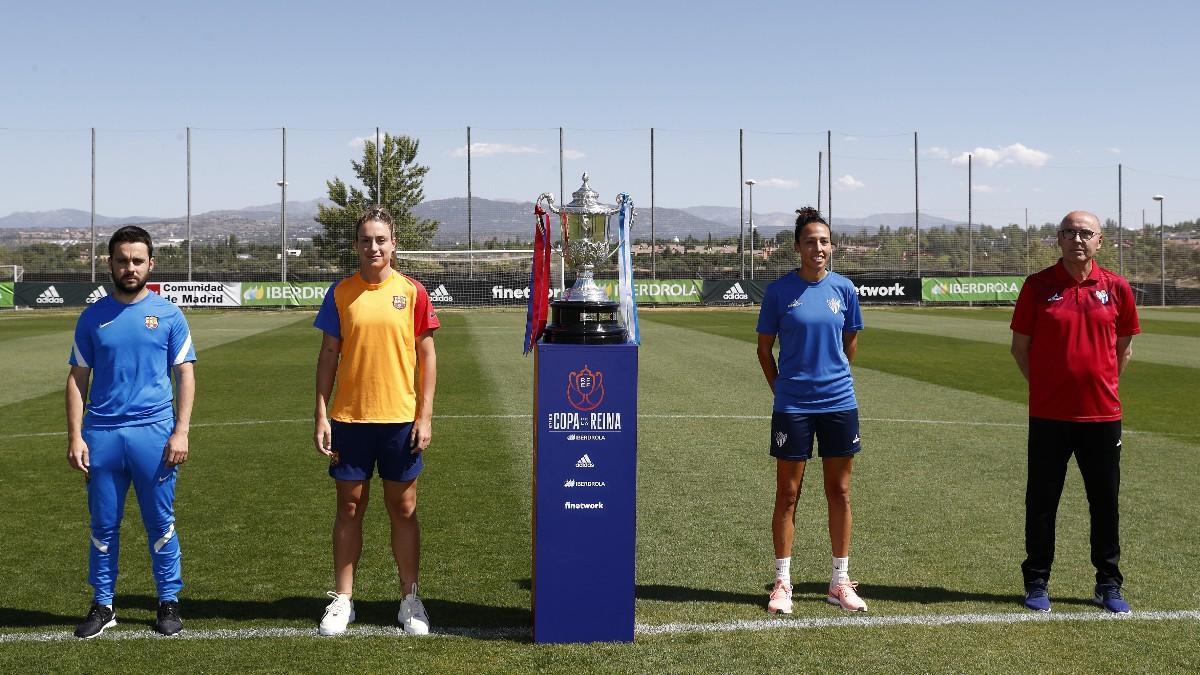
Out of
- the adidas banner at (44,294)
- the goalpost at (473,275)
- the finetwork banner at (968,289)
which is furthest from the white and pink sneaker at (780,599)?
the finetwork banner at (968,289)

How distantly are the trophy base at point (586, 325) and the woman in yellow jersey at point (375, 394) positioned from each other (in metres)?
0.56

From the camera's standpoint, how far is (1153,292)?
45750 millimetres

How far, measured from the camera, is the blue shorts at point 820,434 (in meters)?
5.23

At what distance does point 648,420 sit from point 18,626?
7391mm

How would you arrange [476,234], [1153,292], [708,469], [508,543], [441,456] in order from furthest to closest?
[476,234], [1153,292], [441,456], [708,469], [508,543]

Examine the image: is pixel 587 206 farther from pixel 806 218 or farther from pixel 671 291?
pixel 671 291

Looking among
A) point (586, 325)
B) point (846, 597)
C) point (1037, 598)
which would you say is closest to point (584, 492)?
point (586, 325)

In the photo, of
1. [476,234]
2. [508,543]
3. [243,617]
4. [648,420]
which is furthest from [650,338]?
[476,234]

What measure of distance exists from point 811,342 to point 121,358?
9.90 feet

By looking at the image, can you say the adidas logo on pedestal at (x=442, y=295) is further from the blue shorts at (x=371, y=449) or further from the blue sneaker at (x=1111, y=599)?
the blue sneaker at (x=1111, y=599)

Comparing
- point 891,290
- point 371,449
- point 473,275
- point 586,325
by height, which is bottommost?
point 371,449

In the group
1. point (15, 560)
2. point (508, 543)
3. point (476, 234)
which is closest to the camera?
point (15, 560)

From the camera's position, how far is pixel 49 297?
40719 mm

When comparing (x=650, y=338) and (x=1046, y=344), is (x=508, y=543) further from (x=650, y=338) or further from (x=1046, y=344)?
(x=650, y=338)
